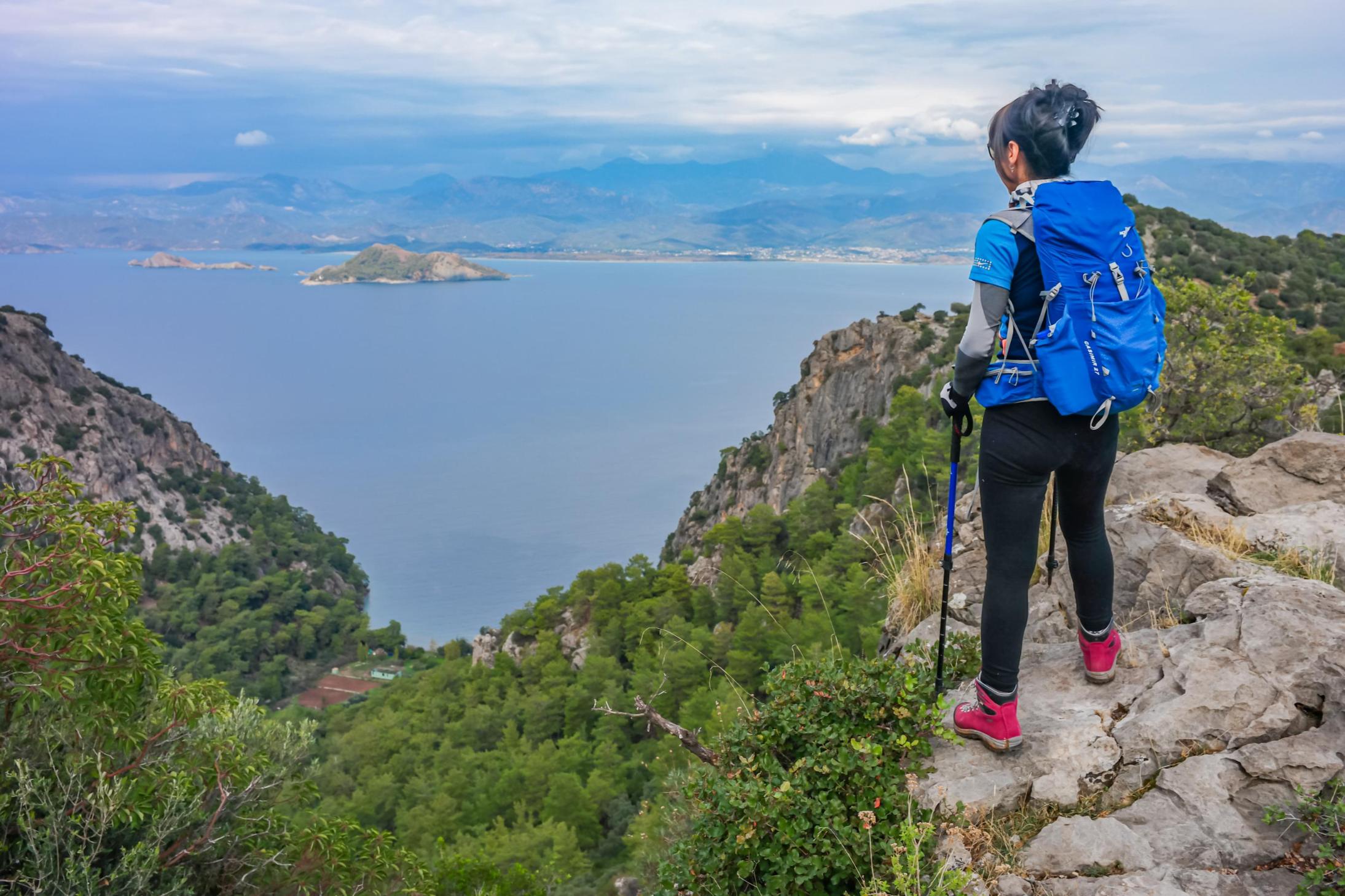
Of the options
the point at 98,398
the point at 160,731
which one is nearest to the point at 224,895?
the point at 160,731

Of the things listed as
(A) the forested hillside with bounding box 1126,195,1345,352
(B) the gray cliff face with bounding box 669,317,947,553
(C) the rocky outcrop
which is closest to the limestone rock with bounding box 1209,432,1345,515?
(A) the forested hillside with bounding box 1126,195,1345,352

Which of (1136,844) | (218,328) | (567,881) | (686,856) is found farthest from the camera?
(218,328)

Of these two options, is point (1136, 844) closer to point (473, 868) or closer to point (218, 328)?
point (473, 868)

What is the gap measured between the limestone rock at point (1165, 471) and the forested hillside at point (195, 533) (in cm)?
6016

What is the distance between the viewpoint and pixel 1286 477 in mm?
5309

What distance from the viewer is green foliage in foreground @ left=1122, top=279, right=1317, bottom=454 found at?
27.2 ft

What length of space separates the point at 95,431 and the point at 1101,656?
88679 millimetres

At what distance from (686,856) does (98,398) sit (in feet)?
301

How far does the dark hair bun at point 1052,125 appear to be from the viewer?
9.09ft

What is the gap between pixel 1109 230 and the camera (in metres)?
2.70

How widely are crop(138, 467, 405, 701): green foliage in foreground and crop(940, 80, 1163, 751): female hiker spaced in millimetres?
57285

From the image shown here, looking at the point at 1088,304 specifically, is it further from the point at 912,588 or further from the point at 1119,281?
the point at 912,588

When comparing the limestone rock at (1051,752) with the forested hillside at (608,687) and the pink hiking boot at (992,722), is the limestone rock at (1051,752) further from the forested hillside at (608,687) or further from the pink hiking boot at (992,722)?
the forested hillside at (608,687)

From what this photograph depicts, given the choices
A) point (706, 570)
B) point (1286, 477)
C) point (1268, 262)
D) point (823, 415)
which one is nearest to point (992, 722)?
point (1286, 477)
